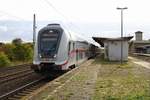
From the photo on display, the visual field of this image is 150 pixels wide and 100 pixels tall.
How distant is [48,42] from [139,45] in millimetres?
92737

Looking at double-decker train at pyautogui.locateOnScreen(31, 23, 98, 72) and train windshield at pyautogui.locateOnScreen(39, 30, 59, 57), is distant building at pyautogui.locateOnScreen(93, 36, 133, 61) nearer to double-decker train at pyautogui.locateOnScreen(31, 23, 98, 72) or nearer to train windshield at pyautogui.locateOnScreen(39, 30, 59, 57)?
double-decker train at pyautogui.locateOnScreen(31, 23, 98, 72)

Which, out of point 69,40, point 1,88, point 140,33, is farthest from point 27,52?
point 140,33

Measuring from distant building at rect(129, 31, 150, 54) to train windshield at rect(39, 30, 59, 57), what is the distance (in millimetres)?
43399

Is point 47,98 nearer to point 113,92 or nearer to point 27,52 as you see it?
point 113,92

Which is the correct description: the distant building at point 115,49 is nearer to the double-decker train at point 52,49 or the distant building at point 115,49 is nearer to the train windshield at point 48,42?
the double-decker train at point 52,49

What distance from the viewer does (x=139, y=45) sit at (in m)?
113

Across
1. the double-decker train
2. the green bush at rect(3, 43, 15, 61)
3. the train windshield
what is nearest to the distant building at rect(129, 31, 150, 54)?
the green bush at rect(3, 43, 15, 61)

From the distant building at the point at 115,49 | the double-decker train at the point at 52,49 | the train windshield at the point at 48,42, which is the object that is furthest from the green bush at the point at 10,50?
the train windshield at the point at 48,42

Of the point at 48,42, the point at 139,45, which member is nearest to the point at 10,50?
the point at 48,42

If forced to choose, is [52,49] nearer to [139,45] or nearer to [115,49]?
[115,49]

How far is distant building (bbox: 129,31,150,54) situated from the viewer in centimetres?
8631

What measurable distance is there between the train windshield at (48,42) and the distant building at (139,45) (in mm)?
43399

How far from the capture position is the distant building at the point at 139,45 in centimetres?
8631

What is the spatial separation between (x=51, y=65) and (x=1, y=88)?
4.25m
